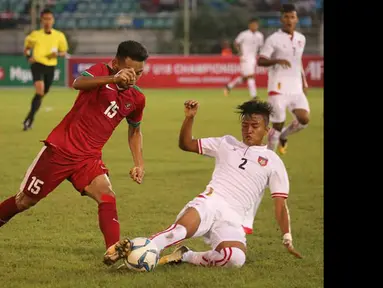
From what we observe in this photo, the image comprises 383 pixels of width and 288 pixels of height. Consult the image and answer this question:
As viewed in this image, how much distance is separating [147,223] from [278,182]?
2.13 m

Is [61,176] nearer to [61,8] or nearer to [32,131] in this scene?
[32,131]

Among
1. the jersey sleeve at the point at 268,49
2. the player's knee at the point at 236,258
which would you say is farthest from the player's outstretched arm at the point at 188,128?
the jersey sleeve at the point at 268,49

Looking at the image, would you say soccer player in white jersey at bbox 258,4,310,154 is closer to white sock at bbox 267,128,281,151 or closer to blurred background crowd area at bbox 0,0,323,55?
white sock at bbox 267,128,281,151

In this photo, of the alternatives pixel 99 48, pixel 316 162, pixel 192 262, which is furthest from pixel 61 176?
pixel 99 48

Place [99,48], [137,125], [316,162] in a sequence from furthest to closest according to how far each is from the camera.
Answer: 1. [99,48]
2. [316,162]
3. [137,125]

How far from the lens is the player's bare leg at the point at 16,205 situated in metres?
6.57

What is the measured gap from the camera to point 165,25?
37125 mm

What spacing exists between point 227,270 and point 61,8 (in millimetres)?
34229

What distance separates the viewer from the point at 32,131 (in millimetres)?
17812

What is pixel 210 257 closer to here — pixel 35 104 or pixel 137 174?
pixel 137 174

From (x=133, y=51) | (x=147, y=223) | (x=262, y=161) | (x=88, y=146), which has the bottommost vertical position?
(x=147, y=223)

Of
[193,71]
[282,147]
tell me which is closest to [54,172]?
[282,147]

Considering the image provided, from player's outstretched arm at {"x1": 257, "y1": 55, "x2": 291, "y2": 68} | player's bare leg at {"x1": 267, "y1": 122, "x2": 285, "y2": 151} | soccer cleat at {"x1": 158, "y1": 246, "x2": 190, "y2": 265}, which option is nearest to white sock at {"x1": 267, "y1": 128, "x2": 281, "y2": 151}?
player's bare leg at {"x1": 267, "y1": 122, "x2": 285, "y2": 151}
